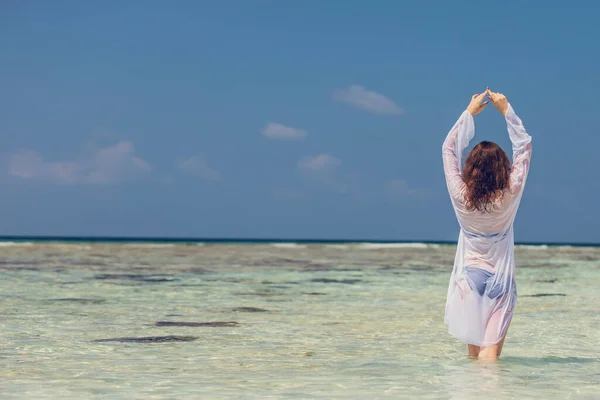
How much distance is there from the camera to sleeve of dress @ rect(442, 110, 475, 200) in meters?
6.58

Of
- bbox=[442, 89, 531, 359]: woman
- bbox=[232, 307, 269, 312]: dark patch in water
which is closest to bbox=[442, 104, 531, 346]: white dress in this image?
bbox=[442, 89, 531, 359]: woman

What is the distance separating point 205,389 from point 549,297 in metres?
9.93

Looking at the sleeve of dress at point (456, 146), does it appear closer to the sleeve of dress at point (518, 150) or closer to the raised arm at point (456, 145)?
the raised arm at point (456, 145)

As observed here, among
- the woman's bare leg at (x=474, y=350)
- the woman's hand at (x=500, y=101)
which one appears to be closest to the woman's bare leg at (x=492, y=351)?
the woman's bare leg at (x=474, y=350)

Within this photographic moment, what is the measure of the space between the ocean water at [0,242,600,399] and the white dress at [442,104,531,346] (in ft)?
1.33

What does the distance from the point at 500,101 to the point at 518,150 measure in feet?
1.41

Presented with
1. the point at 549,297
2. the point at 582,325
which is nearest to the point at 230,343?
the point at 582,325

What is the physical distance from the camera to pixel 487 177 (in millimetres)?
6340

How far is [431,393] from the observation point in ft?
19.1

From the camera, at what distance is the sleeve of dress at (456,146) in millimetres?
6578

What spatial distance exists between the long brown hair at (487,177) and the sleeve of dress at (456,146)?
0.15m

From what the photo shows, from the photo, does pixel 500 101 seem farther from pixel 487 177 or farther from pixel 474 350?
pixel 474 350

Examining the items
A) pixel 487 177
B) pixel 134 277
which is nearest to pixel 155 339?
pixel 487 177

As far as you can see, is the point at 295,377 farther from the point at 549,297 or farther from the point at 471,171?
the point at 549,297
